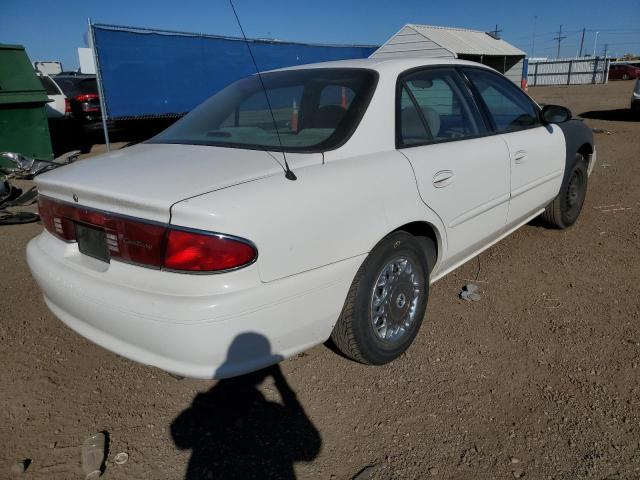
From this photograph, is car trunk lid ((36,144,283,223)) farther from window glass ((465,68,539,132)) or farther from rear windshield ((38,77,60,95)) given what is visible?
rear windshield ((38,77,60,95))

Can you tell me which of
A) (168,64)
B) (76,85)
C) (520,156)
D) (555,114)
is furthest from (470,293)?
(76,85)

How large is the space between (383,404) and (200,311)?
1078mm

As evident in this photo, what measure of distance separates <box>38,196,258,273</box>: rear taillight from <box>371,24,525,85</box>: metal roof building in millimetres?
13716

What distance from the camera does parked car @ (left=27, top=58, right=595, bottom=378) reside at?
186 cm

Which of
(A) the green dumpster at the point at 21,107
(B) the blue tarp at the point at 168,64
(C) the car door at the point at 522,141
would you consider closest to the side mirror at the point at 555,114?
(C) the car door at the point at 522,141

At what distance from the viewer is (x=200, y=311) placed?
182 cm

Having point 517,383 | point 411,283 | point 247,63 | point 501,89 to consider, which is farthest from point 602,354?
point 247,63

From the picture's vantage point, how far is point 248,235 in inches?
72.4

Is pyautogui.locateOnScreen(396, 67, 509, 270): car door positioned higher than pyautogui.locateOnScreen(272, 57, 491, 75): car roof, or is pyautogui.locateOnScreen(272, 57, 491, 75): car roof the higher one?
pyautogui.locateOnScreen(272, 57, 491, 75): car roof

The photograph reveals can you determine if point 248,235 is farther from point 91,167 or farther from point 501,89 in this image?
point 501,89

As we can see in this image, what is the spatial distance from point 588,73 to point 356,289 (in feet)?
138

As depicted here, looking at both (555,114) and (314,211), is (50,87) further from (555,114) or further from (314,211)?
(314,211)

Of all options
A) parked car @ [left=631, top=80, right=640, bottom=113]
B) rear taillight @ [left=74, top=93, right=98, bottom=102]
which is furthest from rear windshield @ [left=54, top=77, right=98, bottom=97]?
parked car @ [left=631, top=80, right=640, bottom=113]

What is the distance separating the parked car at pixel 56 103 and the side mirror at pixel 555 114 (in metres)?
11.1
